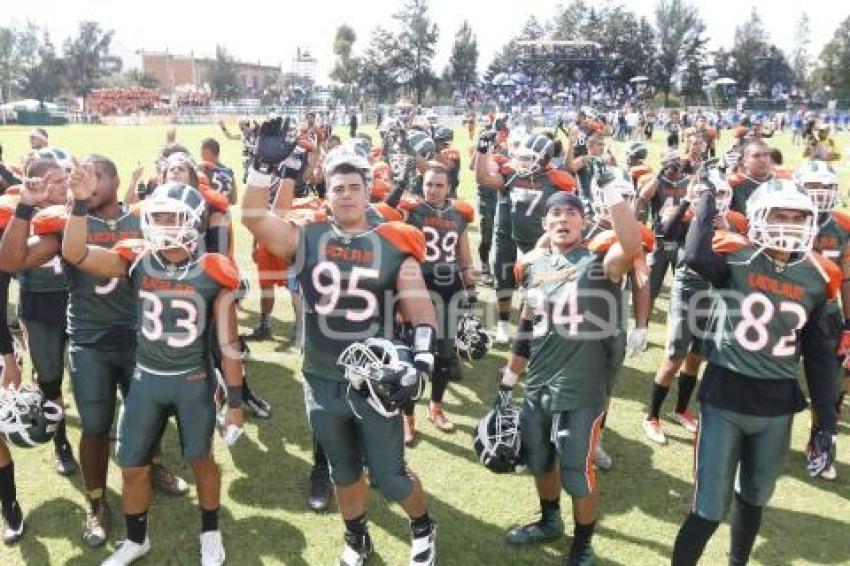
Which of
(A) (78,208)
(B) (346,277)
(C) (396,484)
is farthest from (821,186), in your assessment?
(A) (78,208)

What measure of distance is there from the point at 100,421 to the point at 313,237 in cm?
194

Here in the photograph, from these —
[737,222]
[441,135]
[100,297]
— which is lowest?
[100,297]

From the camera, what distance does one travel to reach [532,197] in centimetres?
827

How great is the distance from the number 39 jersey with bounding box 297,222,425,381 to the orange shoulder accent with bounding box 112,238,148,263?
3.23 ft

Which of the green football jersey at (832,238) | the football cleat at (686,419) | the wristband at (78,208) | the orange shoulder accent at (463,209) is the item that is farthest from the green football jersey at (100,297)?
the green football jersey at (832,238)

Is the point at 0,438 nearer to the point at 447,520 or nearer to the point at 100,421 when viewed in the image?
the point at 100,421

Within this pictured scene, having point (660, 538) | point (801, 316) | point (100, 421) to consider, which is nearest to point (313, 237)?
point (100, 421)

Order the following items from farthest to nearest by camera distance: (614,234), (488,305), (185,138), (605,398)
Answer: (185,138) → (488,305) → (605,398) → (614,234)

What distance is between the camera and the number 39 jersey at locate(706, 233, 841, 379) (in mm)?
3941

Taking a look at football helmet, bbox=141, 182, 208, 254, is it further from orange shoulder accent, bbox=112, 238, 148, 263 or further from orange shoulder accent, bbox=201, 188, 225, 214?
orange shoulder accent, bbox=201, 188, 225, 214

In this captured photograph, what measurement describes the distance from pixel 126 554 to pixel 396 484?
1.78 m

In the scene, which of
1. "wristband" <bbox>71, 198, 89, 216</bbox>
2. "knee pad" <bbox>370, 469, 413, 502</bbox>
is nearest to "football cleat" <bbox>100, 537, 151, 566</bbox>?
"knee pad" <bbox>370, 469, 413, 502</bbox>

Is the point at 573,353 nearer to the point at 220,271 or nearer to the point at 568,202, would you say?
the point at 568,202

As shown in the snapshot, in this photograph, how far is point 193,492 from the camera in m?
5.57
